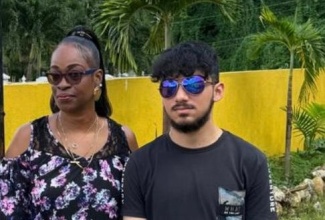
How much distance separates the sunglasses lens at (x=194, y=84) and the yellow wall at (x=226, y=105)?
519cm

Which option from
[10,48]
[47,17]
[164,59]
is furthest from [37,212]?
[10,48]

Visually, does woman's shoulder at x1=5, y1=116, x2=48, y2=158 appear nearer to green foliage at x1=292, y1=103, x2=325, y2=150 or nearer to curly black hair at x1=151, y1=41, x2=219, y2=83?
curly black hair at x1=151, y1=41, x2=219, y2=83

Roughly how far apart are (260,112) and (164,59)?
8.17 m

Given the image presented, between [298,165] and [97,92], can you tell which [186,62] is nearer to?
[97,92]

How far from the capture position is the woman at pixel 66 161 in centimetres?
225

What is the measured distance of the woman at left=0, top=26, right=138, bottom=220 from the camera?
7.38 ft

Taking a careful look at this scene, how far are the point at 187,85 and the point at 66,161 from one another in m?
0.53

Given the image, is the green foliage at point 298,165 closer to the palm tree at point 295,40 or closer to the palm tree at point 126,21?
the palm tree at point 295,40

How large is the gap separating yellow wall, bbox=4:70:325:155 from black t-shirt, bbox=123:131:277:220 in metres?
5.09

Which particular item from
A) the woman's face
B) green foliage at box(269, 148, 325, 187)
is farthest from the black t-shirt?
green foliage at box(269, 148, 325, 187)

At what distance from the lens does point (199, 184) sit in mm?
2090

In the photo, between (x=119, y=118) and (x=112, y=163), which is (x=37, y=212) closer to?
(x=112, y=163)

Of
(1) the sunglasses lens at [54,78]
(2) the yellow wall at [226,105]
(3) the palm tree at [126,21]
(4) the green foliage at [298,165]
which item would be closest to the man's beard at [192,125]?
(1) the sunglasses lens at [54,78]

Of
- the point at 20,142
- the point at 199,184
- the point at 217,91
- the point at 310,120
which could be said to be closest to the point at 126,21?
the point at 310,120
